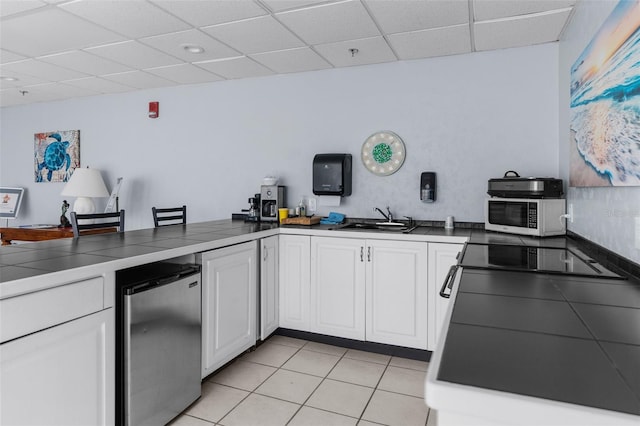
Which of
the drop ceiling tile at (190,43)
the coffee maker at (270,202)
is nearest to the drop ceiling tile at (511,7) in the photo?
the drop ceiling tile at (190,43)

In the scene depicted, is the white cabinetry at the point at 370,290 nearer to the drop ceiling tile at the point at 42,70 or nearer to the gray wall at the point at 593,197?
the gray wall at the point at 593,197

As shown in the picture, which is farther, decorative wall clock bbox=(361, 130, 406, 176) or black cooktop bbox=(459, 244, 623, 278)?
decorative wall clock bbox=(361, 130, 406, 176)

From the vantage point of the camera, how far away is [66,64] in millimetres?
3627

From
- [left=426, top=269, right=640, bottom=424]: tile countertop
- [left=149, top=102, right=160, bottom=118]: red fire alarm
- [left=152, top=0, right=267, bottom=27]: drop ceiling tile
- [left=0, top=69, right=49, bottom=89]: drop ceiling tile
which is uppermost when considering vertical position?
[left=0, top=69, right=49, bottom=89]: drop ceiling tile

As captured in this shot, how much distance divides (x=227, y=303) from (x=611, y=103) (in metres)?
2.34

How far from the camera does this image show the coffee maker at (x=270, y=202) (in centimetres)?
369

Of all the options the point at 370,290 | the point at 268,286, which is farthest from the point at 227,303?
the point at 370,290

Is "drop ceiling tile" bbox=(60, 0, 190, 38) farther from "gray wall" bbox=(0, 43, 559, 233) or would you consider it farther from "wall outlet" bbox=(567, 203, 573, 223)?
"wall outlet" bbox=(567, 203, 573, 223)

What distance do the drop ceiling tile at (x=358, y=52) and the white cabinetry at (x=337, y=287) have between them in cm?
156

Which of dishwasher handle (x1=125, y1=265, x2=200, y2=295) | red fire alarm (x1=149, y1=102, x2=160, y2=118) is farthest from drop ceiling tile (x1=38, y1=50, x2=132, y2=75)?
dishwasher handle (x1=125, y1=265, x2=200, y2=295)

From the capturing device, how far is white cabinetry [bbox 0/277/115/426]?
133 cm

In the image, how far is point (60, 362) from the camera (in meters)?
1.48

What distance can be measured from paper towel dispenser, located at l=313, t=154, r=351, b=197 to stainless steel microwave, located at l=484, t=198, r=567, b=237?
127cm

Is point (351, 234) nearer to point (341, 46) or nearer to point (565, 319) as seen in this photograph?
point (341, 46)
